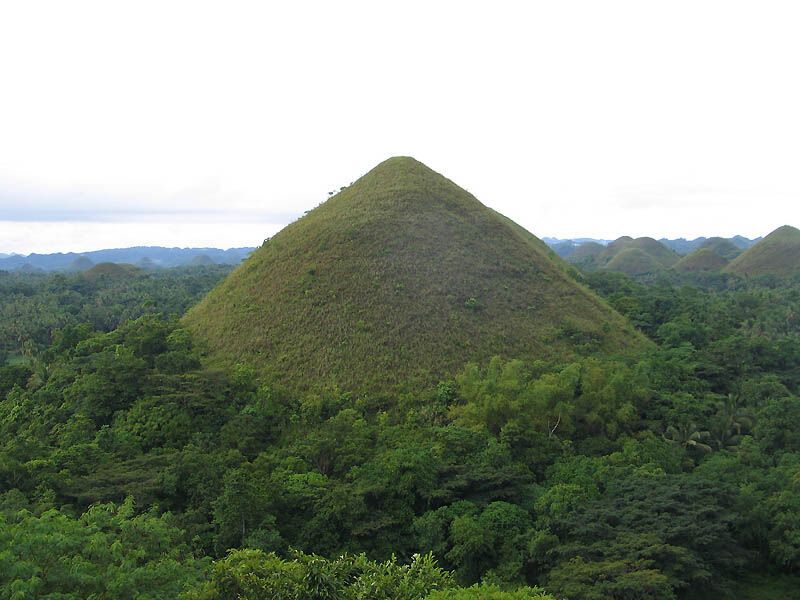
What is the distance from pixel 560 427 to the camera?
16703 mm

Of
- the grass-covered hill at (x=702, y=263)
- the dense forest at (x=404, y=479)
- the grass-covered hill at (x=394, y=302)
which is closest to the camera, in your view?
the dense forest at (x=404, y=479)

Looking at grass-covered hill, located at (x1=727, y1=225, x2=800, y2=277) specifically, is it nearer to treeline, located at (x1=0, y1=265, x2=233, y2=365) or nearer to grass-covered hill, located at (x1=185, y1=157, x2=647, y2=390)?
grass-covered hill, located at (x1=185, y1=157, x2=647, y2=390)

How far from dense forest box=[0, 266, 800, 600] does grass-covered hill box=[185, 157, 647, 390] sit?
163 centimetres

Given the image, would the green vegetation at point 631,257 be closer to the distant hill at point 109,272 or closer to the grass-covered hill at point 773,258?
the grass-covered hill at point 773,258

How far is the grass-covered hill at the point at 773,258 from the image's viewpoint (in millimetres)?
70312

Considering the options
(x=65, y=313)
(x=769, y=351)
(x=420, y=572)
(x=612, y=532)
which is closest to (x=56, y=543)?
(x=420, y=572)

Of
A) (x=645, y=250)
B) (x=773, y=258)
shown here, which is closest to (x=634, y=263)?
(x=645, y=250)

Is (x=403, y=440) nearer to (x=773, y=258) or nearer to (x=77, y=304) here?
(x=77, y=304)

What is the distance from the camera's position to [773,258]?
73.2 m

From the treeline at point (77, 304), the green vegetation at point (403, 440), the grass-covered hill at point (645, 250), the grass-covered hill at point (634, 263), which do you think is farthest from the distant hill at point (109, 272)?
the grass-covered hill at point (645, 250)

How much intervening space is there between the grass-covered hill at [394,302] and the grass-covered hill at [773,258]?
54.2 metres

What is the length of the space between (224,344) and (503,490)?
15.0m

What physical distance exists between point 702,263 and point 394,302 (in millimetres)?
75670

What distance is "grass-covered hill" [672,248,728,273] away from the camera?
8208 cm
